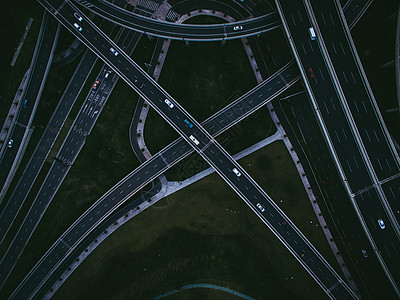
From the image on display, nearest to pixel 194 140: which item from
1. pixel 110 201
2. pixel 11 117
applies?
pixel 110 201

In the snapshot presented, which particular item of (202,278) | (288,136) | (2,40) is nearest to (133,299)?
(202,278)

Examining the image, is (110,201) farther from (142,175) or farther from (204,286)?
(204,286)

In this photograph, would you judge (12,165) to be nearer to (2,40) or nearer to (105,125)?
(105,125)

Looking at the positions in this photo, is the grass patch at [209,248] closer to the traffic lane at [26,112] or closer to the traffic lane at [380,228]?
the traffic lane at [380,228]

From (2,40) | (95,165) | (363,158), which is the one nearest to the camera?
(363,158)

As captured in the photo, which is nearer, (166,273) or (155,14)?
(166,273)

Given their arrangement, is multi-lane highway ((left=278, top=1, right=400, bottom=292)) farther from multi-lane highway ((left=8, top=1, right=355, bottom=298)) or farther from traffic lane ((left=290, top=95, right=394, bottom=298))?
multi-lane highway ((left=8, top=1, right=355, bottom=298))

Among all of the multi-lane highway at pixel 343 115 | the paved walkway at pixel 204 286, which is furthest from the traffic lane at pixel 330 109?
the paved walkway at pixel 204 286
